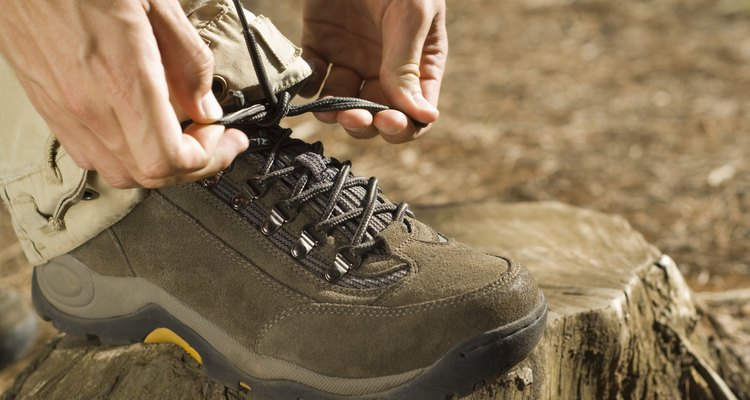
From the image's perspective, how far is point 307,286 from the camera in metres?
1.34

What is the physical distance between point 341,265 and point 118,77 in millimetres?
513

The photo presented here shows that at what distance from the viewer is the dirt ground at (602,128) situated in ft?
10.6

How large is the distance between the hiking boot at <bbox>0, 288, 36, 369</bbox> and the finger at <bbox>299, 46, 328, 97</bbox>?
4.65 feet

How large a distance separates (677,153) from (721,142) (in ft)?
0.94

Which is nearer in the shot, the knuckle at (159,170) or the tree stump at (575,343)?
the knuckle at (159,170)

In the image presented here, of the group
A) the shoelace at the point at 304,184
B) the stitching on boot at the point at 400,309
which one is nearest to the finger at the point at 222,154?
the shoelace at the point at 304,184

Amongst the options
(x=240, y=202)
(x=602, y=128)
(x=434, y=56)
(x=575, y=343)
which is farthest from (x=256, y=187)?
(x=602, y=128)

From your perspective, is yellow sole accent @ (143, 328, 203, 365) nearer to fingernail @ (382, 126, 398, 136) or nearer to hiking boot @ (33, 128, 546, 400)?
hiking boot @ (33, 128, 546, 400)

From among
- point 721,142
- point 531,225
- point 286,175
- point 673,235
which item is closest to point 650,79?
point 721,142

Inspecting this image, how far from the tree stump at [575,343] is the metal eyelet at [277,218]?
0.33m

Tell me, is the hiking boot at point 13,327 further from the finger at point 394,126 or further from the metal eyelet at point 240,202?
the finger at point 394,126

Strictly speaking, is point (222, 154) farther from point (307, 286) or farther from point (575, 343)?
point (575, 343)

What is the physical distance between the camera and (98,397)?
4.86ft

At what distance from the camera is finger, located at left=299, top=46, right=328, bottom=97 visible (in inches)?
64.0
